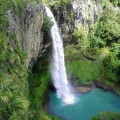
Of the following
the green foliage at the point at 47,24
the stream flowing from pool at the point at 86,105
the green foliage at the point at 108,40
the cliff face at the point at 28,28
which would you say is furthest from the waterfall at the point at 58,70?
the green foliage at the point at 108,40

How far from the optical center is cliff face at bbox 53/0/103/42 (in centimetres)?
1978

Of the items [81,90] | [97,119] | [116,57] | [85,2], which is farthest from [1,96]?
[85,2]

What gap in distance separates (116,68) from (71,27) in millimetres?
8193

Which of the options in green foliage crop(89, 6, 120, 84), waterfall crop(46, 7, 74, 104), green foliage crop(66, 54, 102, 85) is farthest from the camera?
green foliage crop(66, 54, 102, 85)

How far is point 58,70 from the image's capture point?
19062 mm

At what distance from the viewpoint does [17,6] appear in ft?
32.6

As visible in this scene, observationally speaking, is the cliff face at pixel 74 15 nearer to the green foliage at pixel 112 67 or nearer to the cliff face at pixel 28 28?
the green foliage at pixel 112 67

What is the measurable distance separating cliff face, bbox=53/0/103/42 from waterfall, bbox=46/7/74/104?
2034mm

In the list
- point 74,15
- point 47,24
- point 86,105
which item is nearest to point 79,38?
point 74,15

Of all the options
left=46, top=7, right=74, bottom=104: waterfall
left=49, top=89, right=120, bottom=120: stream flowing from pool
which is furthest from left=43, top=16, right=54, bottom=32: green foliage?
left=49, top=89, right=120, bottom=120: stream flowing from pool

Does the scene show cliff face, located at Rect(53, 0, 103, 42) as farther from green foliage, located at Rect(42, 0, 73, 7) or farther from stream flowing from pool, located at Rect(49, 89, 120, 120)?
stream flowing from pool, located at Rect(49, 89, 120, 120)

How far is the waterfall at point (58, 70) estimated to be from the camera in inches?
696

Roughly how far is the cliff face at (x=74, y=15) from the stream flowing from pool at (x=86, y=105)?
859cm

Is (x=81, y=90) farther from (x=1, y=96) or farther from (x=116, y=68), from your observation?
(x=1, y=96)
